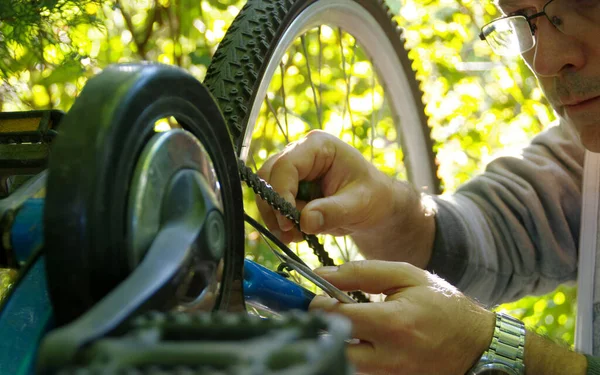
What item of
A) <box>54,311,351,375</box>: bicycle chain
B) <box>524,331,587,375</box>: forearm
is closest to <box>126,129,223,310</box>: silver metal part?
<box>54,311,351,375</box>: bicycle chain

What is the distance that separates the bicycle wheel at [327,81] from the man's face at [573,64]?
0.30 metres

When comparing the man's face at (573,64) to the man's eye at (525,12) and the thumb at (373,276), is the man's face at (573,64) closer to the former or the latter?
the man's eye at (525,12)

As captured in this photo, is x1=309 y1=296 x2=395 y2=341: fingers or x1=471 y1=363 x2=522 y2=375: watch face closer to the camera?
x1=309 y1=296 x2=395 y2=341: fingers

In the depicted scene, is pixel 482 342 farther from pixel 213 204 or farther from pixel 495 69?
pixel 495 69

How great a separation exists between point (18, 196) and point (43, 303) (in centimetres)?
9

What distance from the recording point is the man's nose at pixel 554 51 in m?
1.28

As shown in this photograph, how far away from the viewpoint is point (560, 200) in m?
1.71

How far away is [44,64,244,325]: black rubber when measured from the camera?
0.48 metres

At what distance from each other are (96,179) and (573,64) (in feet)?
3.44

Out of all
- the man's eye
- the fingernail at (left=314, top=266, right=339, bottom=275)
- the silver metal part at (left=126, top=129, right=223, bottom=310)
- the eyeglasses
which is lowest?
the fingernail at (left=314, top=266, right=339, bottom=275)

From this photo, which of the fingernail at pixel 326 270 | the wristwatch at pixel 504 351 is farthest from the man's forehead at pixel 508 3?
the fingernail at pixel 326 270

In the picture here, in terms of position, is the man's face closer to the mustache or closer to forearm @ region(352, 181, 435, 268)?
the mustache

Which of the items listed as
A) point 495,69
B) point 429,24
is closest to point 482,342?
point 429,24

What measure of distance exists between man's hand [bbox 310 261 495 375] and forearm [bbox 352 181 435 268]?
1.48ft
